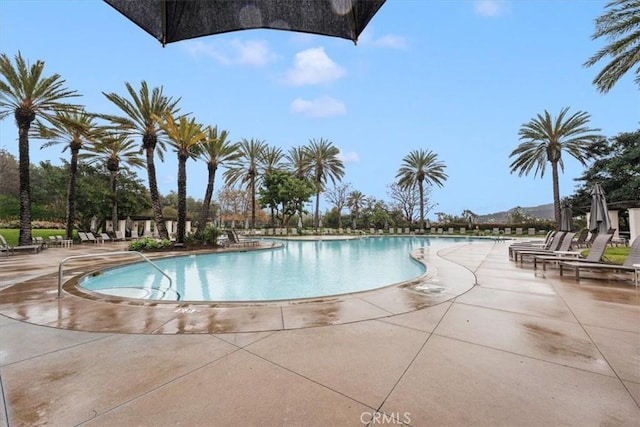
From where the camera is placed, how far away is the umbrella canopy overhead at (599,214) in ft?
26.8

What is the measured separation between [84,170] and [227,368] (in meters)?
31.0

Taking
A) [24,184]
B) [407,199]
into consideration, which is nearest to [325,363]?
[24,184]

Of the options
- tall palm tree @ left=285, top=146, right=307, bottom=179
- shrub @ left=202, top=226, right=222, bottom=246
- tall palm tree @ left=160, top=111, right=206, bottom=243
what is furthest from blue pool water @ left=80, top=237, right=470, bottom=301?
tall palm tree @ left=285, top=146, right=307, bottom=179

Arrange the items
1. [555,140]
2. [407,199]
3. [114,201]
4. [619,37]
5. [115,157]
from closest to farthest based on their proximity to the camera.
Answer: [619,37] → [555,140] → [115,157] → [114,201] → [407,199]

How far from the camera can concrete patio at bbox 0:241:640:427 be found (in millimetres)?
1881

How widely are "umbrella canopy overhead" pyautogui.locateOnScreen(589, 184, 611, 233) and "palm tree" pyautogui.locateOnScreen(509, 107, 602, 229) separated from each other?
15.5 meters

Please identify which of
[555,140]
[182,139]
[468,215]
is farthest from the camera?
[468,215]

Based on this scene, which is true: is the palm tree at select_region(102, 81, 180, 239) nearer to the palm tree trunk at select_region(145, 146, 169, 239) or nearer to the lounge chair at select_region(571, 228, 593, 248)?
the palm tree trunk at select_region(145, 146, 169, 239)

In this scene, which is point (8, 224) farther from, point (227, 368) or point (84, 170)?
point (227, 368)

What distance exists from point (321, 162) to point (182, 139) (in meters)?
20.8

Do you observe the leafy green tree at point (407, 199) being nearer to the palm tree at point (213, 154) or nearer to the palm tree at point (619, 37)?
the palm tree at point (213, 154)

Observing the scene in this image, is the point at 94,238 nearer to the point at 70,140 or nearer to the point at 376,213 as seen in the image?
the point at 70,140

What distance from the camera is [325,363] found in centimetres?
257

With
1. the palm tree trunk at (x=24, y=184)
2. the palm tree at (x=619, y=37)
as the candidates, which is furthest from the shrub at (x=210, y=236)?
the palm tree at (x=619, y=37)
